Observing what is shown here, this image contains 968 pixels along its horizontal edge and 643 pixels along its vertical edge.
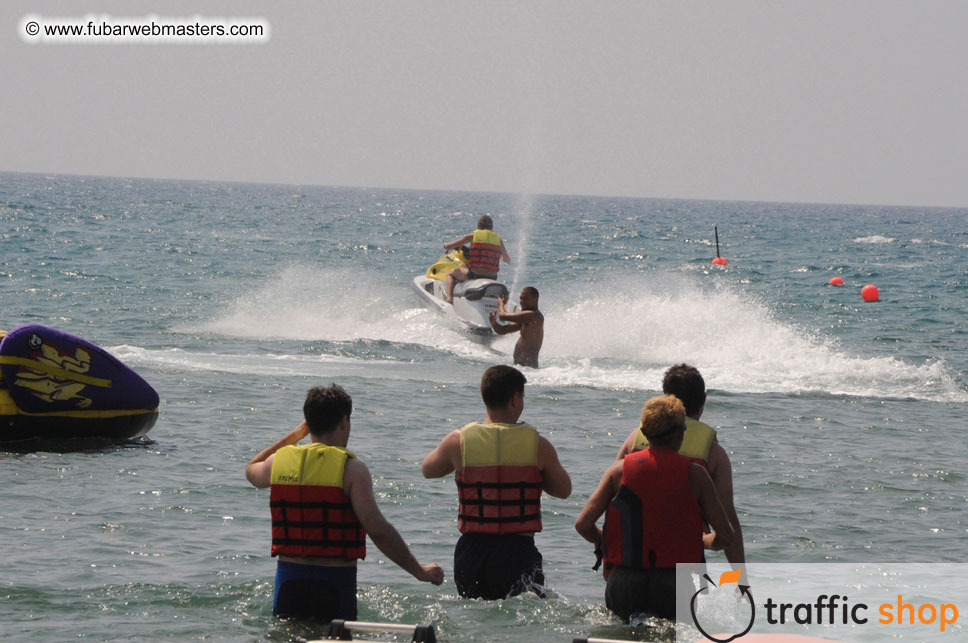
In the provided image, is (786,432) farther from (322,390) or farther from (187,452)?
(322,390)

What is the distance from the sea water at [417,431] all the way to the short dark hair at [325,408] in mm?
933

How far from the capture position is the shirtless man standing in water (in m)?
13.5

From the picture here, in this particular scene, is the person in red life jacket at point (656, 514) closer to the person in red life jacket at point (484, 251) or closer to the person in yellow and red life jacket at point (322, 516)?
the person in yellow and red life jacket at point (322, 516)

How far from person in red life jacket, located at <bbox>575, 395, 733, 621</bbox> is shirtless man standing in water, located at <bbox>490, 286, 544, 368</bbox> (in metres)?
8.32

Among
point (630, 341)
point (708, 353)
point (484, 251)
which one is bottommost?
point (708, 353)

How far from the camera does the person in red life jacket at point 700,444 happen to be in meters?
5.12

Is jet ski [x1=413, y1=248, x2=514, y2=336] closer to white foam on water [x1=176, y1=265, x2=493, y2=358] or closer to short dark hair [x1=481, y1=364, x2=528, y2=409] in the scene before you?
white foam on water [x1=176, y1=265, x2=493, y2=358]

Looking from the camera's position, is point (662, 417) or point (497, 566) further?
point (497, 566)

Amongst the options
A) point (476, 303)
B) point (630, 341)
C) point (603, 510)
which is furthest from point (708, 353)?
point (603, 510)

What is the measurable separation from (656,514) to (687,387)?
0.63m

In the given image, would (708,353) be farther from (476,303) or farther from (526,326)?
(526,326)

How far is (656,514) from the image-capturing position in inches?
193

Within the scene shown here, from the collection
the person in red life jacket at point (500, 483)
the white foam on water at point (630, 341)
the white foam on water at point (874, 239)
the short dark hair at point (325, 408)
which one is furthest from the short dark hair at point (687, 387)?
the white foam on water at point (874, 239)

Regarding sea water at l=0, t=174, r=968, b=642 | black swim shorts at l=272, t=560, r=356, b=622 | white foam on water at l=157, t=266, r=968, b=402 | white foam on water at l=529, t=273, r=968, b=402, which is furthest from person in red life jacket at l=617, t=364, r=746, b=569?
white foam on water at l=529, t=273, r=968, b=402
